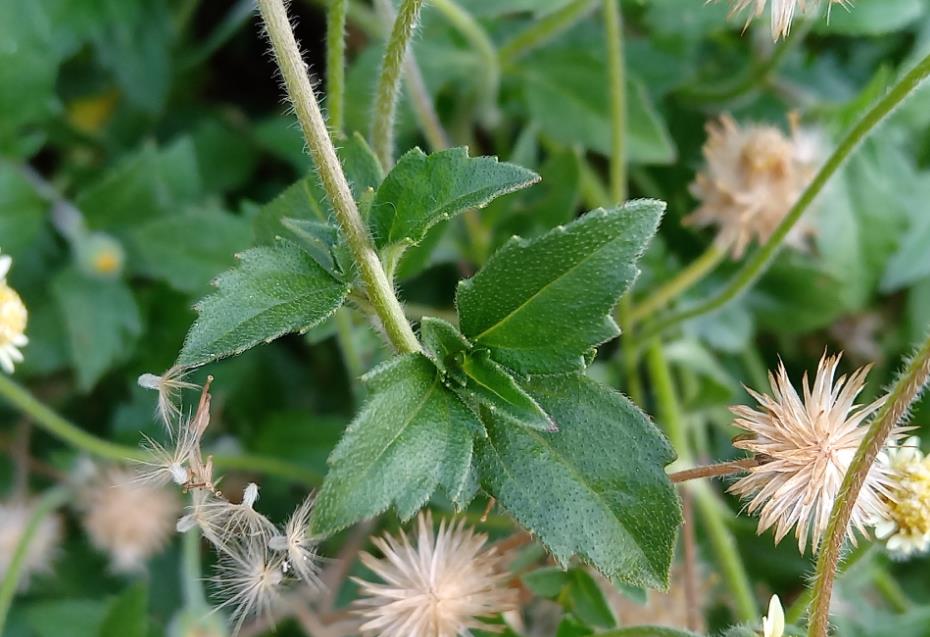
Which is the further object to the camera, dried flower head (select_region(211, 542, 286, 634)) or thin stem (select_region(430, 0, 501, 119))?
A: thin stem (select_region(430, 0, 501, 119))

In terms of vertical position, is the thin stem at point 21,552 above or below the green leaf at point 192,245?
below

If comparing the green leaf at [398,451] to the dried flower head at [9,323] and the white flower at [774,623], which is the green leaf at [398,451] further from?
the dried flower head at [9,323]

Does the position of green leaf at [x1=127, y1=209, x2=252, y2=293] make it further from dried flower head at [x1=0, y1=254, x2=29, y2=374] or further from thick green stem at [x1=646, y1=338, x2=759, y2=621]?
thick green stem at [x1=646, y1=338, x2=759, y2=621]

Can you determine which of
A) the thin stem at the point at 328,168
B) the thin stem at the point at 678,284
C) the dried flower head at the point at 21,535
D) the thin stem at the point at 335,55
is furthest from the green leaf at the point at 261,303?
the dried flower head at the point at 21,535

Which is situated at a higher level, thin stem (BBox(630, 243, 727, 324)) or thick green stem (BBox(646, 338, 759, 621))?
thin stem (BBox(630, 243, 727, 324))

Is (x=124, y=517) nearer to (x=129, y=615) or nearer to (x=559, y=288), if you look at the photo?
(x=129, y=615)

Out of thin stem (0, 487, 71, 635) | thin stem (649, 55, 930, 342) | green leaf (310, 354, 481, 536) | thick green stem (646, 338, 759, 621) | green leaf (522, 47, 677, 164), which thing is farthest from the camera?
green leaf (522, 47, 677, 164)

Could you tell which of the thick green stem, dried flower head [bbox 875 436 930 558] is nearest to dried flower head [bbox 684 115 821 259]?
the thick green stem

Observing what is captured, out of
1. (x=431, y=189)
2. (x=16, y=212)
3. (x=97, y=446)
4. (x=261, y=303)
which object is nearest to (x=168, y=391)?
(x=261, y=303)
